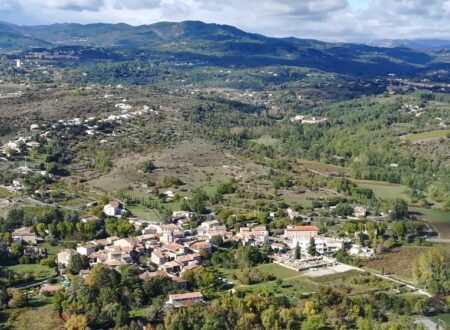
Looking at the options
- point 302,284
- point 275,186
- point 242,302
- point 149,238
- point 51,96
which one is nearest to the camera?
point 242,302

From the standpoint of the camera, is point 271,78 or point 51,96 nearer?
point 51,96

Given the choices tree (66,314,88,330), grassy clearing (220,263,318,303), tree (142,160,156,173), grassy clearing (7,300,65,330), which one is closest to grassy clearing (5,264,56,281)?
grassy clearing (7,300,65,330)

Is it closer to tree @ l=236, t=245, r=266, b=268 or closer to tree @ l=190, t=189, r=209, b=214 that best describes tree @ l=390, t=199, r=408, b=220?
tree @ l=236, t=245, r=266, b=268

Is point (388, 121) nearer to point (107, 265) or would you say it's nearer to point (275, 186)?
point (275, 186)

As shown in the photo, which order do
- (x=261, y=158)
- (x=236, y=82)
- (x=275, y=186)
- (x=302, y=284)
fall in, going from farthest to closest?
(x=236, y=82), (x=261, y=158), (x=275, y=186), (x=302, y=284)

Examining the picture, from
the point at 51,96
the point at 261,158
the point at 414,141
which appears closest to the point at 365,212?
the point at 261,158

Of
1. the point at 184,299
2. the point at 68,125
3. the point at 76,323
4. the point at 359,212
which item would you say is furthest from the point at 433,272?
the point at 68,125

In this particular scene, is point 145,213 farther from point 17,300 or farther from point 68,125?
point 68,125

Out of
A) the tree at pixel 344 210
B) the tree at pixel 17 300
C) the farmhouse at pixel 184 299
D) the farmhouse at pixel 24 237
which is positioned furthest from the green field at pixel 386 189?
the tree at pixel 17 300
